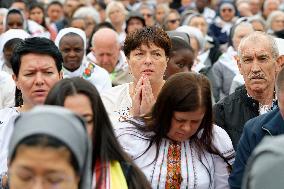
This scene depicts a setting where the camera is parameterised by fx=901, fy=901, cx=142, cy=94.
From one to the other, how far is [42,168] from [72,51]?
21.4 ft

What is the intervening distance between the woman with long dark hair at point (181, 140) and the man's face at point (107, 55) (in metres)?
4.89

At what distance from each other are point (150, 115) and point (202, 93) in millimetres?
368

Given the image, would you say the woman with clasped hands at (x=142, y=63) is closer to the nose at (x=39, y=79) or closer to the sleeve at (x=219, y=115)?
the sleeve at (x=219, y=115)

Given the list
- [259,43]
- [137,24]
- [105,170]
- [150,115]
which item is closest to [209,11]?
[137,24]

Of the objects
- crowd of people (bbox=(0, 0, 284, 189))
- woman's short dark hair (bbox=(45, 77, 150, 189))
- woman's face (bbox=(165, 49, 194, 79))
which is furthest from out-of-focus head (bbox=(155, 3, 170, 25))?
woman's short dark hair (bbox=(45, 77, 150, 189))

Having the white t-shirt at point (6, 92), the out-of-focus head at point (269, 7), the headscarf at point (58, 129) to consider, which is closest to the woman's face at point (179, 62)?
the white t-shirt at point (6, 92)

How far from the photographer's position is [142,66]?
6.43 m

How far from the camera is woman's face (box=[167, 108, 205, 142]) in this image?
5039 millimetres

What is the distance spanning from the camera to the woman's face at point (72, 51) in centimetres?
962

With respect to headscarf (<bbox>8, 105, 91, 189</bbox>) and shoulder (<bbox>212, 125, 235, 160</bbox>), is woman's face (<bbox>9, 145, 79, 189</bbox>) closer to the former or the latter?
headscarf (<bbox>8, 105, 91, 189</bbox>)

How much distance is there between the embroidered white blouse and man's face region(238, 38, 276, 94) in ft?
3.84

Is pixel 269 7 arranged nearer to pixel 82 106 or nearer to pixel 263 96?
pixel 263 96

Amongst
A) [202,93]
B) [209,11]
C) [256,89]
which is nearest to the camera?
[202,93]

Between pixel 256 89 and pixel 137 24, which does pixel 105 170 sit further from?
pixel 137 24
